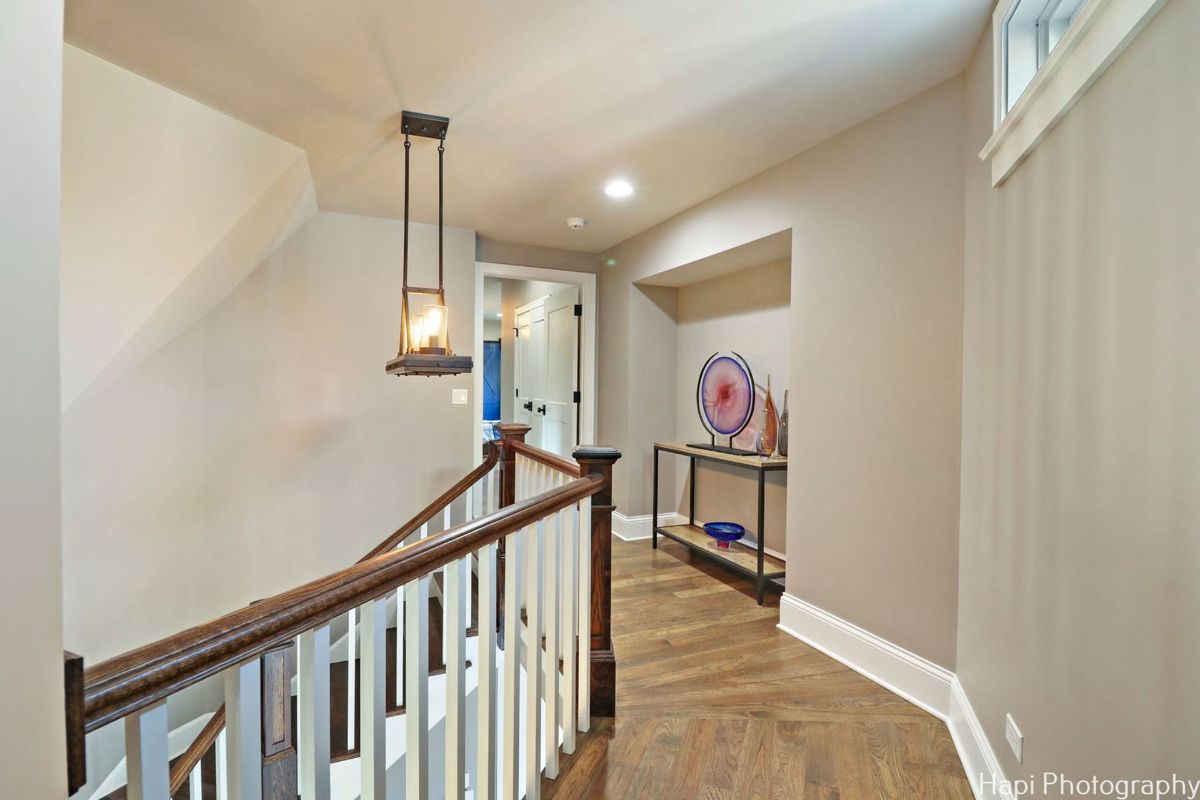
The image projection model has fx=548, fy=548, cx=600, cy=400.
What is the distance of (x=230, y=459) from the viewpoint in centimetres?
344

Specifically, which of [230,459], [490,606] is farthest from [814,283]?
[230,459]

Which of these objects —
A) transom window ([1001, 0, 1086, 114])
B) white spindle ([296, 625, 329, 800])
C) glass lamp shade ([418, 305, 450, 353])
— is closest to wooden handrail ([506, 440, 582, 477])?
glass lamp shade ([418, 305, 450, 353])

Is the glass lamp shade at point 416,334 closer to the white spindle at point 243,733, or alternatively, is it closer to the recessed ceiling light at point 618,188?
the recessed ceiling light at point 618,188

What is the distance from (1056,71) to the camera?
1263mm

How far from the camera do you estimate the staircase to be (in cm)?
68

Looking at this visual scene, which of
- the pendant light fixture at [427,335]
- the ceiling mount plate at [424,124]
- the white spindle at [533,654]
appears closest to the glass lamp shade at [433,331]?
the pendant light fixture at [427,335]

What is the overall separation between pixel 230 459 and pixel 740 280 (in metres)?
3.55

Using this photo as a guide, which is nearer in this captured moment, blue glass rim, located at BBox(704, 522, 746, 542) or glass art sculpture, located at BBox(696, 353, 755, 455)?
blue glass rim, located at BBox(704, 522, 746, 542)

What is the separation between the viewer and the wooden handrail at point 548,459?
7.40 ft

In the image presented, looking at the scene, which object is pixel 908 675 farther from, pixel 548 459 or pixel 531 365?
pixel 531 365

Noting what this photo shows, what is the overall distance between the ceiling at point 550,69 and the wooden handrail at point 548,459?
58.4 inches

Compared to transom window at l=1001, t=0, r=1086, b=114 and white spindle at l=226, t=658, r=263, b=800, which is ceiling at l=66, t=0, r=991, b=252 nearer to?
transom window at l=1001, t=0, r=1086, b=114

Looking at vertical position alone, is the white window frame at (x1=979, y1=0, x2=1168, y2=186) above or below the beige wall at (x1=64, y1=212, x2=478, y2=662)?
above

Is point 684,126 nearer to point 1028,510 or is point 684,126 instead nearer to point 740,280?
point 740,280
